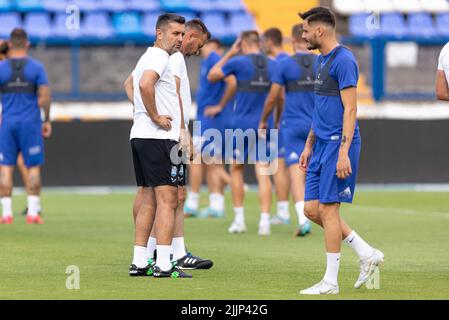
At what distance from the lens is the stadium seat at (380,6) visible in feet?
108

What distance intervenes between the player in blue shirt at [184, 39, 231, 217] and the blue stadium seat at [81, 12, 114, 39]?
1217 centimetres

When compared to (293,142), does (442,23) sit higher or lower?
higher

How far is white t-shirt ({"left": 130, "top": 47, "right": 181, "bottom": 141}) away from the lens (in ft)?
33.3

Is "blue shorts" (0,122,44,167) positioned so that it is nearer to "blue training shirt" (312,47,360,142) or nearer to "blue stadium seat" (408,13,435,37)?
"blue training shirt" (312,47,360,142)

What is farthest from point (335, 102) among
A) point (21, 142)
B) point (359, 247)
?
point (21, 142)

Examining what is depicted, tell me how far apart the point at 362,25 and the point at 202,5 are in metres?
4.26

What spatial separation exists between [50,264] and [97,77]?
50.6 ft

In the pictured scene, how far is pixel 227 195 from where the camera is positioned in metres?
22.4

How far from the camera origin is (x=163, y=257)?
405 inches

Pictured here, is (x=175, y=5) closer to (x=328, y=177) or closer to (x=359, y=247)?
(x=359, y=247)

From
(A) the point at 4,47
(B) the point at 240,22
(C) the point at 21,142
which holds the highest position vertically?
(B) the point at 240,22

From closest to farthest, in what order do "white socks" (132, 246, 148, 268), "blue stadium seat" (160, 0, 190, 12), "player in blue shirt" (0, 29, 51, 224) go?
"white socks" (132, 246, 148, 268) < "player in blue shirt" (0, 29, 51, 224) < "blue stadium seat" (160, 0, 190, 12)

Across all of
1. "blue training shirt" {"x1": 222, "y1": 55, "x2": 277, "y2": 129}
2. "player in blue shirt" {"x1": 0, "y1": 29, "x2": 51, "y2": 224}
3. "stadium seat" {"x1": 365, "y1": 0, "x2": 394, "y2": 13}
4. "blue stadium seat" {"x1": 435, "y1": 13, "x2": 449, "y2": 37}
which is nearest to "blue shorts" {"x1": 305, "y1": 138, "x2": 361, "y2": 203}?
"blue training shirt" {"x1": 222, "y1": 55, "x2": 277, "y2": 129}
